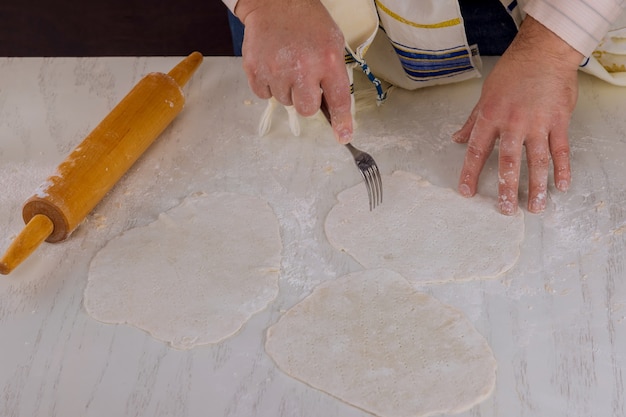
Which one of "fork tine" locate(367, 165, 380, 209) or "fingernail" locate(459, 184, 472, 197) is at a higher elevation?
"fork tine" locate(367, 165, 380, 209)

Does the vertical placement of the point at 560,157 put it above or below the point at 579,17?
below

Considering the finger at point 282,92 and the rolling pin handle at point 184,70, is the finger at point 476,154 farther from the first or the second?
the rolling pin handle at point 184,70

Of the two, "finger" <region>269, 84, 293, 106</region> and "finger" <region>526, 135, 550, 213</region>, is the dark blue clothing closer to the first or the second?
"finger" <region>526, 135, 550, 213</region>

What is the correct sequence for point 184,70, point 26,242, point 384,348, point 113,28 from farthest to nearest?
point 113,28 → point 184,70 → point 26,242 → point 384,348

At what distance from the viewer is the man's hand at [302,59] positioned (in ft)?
4.69

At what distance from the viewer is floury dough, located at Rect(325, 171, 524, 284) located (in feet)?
4.47

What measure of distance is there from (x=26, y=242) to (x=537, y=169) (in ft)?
2.95

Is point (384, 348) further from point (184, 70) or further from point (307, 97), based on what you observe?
point (184, 70)

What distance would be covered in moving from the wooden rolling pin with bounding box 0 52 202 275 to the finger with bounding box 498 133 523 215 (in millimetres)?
674

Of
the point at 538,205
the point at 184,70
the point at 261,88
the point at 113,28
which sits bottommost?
the point at 113,28

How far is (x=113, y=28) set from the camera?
11.3 ft

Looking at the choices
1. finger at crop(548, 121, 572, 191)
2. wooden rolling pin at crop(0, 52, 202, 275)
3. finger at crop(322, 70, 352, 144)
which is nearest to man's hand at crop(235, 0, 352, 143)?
finger at crop(322, 70, 352, 144)

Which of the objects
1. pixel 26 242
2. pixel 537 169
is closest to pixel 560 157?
pixel 537 169

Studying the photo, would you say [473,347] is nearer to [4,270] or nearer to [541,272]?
[541,272]
